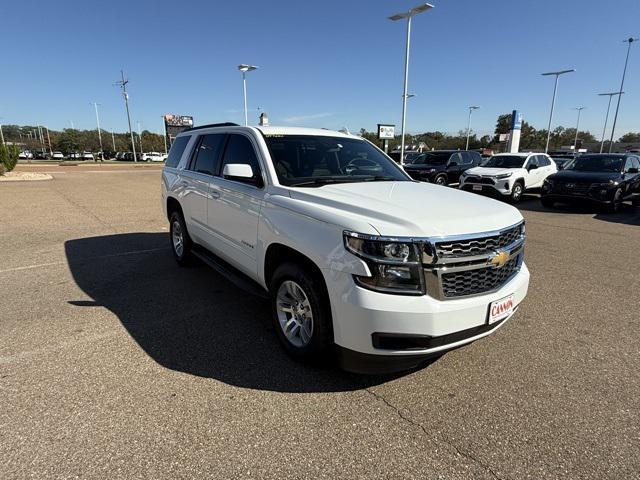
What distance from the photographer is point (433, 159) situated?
63.9ft

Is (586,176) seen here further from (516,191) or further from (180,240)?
(180,240)

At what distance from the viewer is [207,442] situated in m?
2.35

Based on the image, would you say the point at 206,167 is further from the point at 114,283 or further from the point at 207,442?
the point at 207,442

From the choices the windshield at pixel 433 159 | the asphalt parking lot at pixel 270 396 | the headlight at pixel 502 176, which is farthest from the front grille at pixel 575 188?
the asphalt parking lot at pixel 270 396

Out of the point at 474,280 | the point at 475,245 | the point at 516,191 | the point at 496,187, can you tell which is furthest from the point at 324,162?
the point at 516,191

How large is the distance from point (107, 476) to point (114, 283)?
11.2 feet

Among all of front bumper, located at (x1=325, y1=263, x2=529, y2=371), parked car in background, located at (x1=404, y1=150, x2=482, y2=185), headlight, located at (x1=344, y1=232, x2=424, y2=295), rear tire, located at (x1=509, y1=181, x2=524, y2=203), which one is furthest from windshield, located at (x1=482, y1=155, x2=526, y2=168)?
headlight, located at (x1=344, y1=232, x2=424, y2=295)

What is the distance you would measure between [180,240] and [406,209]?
4.07m

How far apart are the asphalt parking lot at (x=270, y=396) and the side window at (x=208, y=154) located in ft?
4.87

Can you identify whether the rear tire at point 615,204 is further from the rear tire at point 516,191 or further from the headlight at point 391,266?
the headlight at point 391,266

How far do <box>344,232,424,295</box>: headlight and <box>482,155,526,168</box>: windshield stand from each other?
14702 mm

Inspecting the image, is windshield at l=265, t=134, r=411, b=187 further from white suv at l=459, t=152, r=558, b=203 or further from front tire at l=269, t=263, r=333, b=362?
white suv at l=459, t=152, r=558, b=203

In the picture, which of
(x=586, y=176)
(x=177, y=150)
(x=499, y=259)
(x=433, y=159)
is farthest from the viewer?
(x=433, y=159)

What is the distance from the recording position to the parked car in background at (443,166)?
18.2 meters
